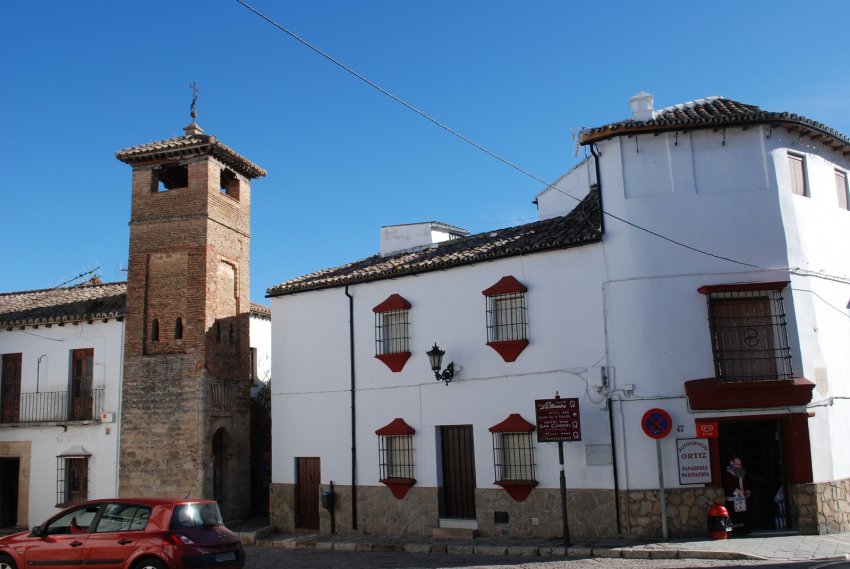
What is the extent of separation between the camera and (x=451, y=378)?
17375 mm

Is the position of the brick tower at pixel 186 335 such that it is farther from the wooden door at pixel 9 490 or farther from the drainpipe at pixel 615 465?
the drainpipe at pixel 615 465

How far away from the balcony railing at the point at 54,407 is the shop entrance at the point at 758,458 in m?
16.0

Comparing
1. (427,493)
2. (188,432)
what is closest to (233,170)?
(188,432)

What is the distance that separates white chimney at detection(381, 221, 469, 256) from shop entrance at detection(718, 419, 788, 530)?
1000 centimetres

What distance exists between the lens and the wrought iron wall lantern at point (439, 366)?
17.3 m

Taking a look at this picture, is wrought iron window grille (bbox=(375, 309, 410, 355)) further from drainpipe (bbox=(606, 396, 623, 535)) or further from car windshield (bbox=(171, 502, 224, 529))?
car windshield (bbox=(171, 502, 224, 529))

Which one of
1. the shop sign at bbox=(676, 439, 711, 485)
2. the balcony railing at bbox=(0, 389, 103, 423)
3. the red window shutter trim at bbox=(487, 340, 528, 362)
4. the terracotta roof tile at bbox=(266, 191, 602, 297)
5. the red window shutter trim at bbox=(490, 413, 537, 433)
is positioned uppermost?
the terracotta roof tile at bbox=(266, 191, 602, 297)

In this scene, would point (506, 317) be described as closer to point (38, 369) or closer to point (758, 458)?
point (758, 458)

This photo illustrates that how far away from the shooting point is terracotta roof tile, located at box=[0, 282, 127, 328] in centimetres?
2236

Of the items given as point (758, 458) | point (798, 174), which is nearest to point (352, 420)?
point (758, 458)

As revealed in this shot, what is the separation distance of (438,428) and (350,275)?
454 cm

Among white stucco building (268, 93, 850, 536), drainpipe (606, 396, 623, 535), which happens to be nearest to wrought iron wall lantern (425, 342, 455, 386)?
white stucco building (268, 93, 850, 536)

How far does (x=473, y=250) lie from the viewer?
59.5 ft

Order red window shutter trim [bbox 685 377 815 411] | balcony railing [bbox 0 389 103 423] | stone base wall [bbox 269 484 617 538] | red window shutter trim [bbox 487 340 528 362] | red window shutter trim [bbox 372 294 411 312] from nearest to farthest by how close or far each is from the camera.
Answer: red window shutter trim [bbox 685 377 815 411], stone base wall [bbox 269 484 617 538], red window shutter trim [bbox 487 340 528 362], red window shutter trim [bbox 372 294 411 312], balcony railing [bbox 0 389 103 423]
